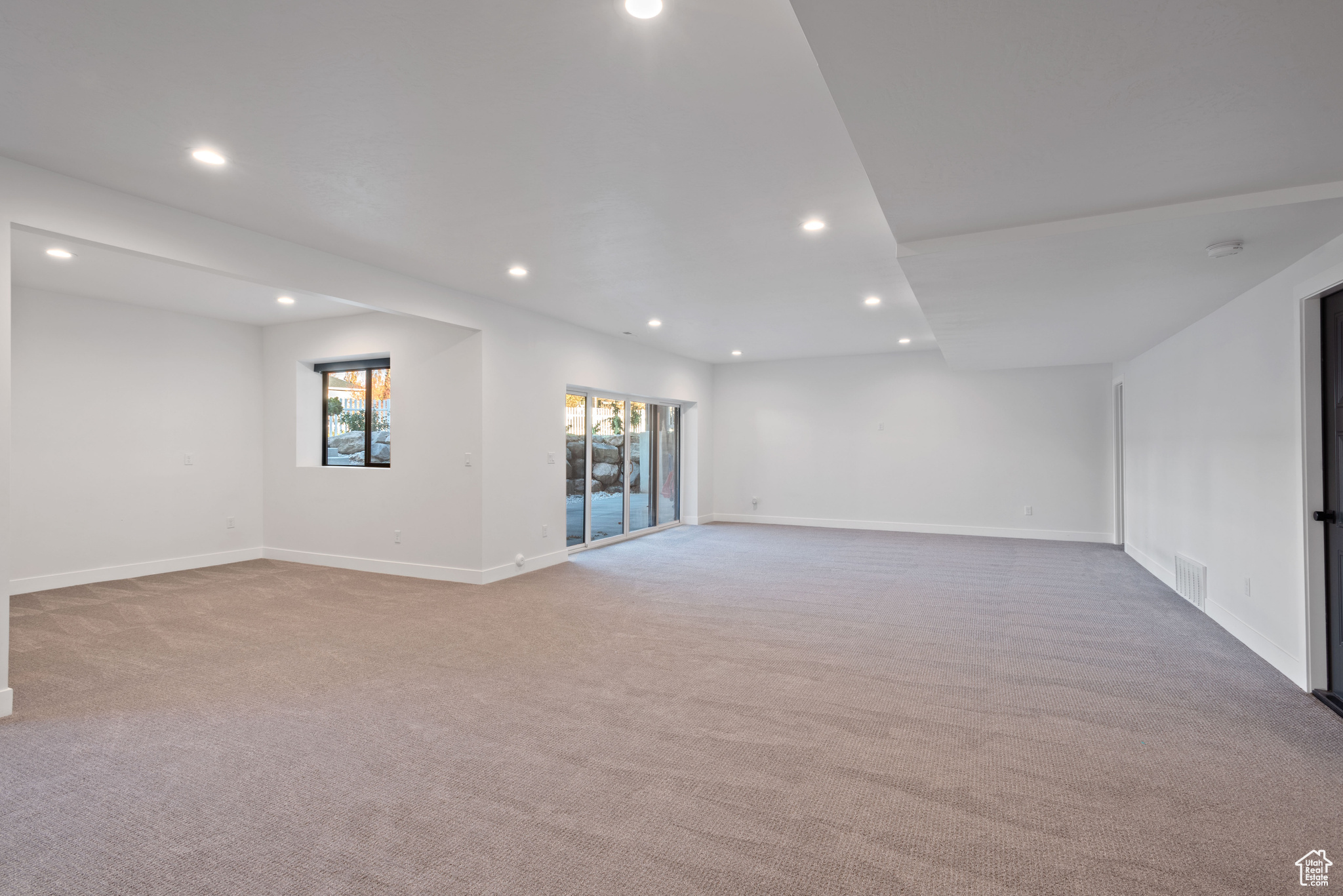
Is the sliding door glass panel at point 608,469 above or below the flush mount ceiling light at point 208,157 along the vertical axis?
below

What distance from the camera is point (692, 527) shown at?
31.3 ft

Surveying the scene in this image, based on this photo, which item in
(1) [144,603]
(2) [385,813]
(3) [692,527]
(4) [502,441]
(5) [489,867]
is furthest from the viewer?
(3) [692,527]

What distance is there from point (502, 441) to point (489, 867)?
4.42 metres

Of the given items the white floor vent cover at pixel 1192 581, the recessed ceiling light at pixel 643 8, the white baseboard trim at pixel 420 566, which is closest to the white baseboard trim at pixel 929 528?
the white floor vent cover at pixel 1192 581

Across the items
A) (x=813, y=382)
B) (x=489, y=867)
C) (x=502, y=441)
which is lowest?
(x=489, y=867)

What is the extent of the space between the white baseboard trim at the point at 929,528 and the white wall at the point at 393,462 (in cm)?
496

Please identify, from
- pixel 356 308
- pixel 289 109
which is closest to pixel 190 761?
pixel 289 109

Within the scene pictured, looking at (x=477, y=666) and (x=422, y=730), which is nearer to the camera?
(x=422, y=730)

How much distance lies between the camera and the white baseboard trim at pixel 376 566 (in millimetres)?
5805

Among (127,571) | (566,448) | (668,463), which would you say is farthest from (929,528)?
(127,571)

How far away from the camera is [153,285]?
17.6 ft

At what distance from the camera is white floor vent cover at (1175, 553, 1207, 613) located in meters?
4.80

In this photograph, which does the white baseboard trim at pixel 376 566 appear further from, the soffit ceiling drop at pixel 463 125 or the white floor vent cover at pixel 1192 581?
the white floor vent cover at pixel 1192 581

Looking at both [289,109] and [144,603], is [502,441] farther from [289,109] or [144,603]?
[289,109]
